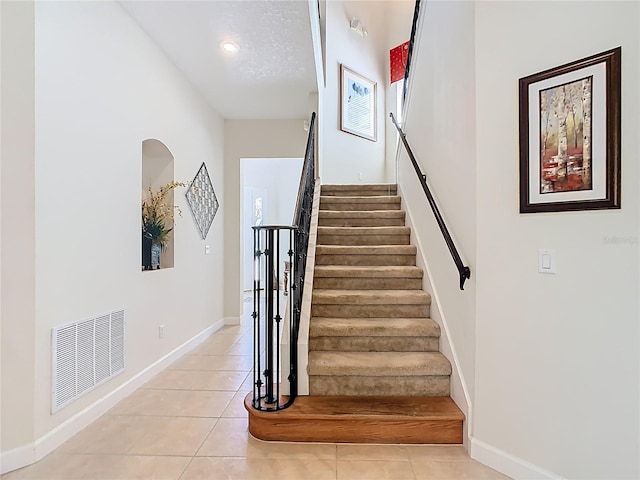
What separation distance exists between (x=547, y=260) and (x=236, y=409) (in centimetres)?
223

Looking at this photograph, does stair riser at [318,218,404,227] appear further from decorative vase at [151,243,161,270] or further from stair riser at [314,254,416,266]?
decorative vase at [151,243,161,270]

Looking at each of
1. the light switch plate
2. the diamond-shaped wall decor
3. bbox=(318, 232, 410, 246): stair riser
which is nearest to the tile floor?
the light switch plate

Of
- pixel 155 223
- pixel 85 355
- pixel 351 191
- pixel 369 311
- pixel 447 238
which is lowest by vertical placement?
pixel 85 355

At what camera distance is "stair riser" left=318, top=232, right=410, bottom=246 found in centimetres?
403

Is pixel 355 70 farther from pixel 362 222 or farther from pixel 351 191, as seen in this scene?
pixel 362 222

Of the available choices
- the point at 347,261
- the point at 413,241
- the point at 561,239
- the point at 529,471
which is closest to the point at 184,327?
the point at 347,261

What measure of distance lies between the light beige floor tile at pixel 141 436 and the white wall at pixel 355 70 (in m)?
3.95

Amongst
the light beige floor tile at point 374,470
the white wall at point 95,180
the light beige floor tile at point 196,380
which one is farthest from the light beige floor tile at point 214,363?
the light beige floor tile at point 374,470

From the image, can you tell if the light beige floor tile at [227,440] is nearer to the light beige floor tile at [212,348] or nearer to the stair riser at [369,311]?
the stair riser at [369,311]

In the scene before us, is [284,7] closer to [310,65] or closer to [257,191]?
[310,65]

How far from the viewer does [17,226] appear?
199cm

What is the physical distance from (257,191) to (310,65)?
513 centimetres

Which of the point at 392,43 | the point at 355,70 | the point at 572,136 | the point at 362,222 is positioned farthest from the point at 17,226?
the point at 392,43

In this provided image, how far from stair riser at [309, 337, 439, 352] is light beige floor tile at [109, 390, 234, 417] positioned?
0.82 m
